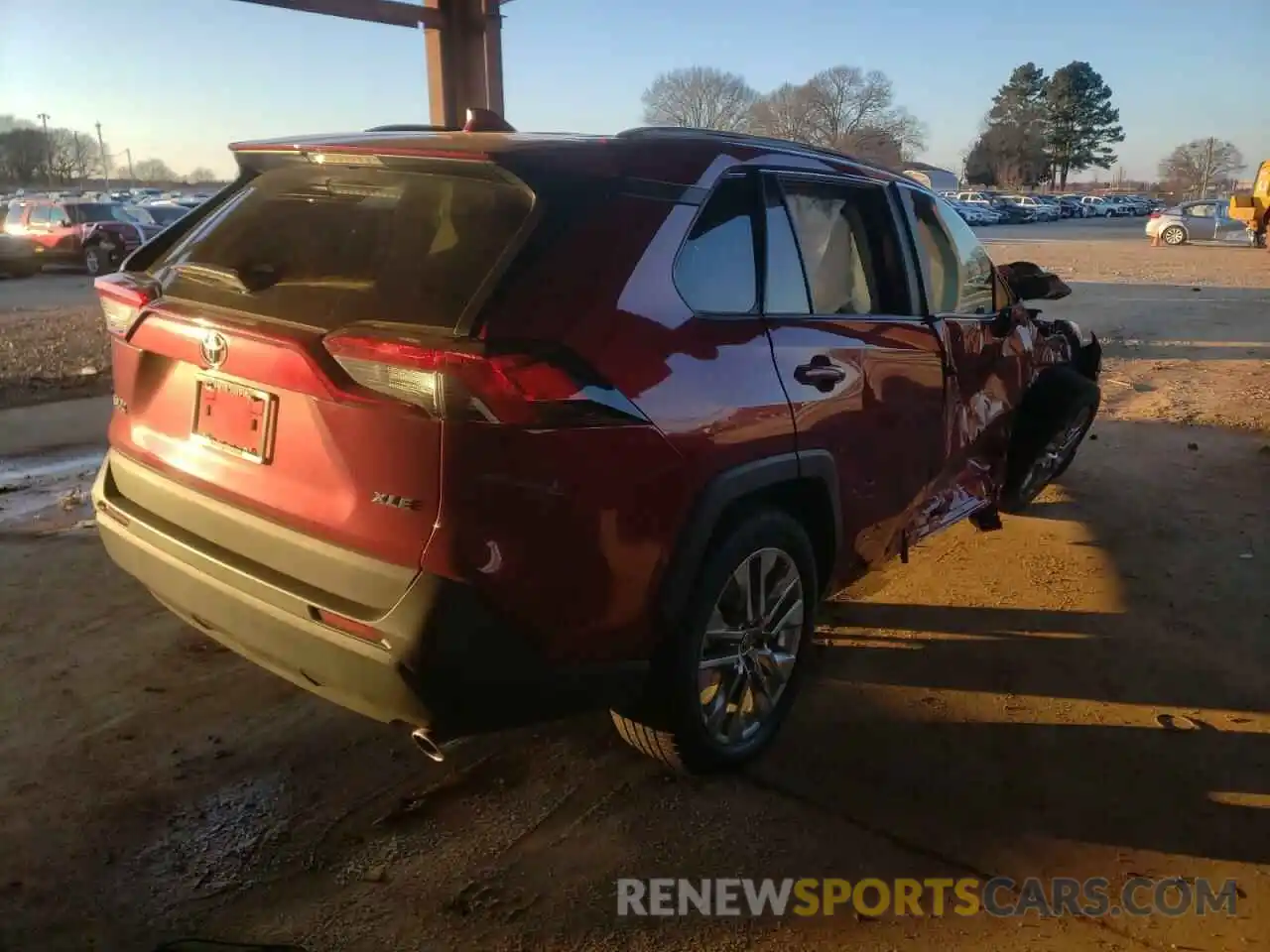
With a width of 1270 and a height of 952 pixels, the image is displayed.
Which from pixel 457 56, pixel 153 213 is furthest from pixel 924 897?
pixel 153 213

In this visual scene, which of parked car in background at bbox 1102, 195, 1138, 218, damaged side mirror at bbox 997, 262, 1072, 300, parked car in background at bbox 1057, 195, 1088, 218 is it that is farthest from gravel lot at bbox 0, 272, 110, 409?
parked car in background at bbox 1102, 195, 1138, 218

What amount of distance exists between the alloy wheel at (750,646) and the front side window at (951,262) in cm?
145

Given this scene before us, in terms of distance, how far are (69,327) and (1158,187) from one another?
11970 cm

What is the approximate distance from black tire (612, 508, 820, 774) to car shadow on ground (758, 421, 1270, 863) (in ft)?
0.84

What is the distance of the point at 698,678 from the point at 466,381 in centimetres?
118

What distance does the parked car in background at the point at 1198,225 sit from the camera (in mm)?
31750

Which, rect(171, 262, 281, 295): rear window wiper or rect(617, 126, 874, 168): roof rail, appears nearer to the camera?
rect(171, 262, 281, 295): rear window wiper

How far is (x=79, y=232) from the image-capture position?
22.3 metres

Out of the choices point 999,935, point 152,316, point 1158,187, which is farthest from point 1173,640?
point 1158,187

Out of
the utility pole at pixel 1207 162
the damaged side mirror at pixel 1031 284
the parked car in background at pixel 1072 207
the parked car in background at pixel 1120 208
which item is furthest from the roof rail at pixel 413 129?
the utility pole at pixel 1207 162

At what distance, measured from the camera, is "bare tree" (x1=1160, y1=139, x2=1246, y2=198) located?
3639 inches

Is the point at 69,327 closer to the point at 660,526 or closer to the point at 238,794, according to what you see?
the point at 238,794

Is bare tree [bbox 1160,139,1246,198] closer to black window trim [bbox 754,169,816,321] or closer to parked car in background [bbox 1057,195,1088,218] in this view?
parked car in background [bbox 1057,195,1088,218]

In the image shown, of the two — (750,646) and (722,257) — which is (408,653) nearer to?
(750,646)
